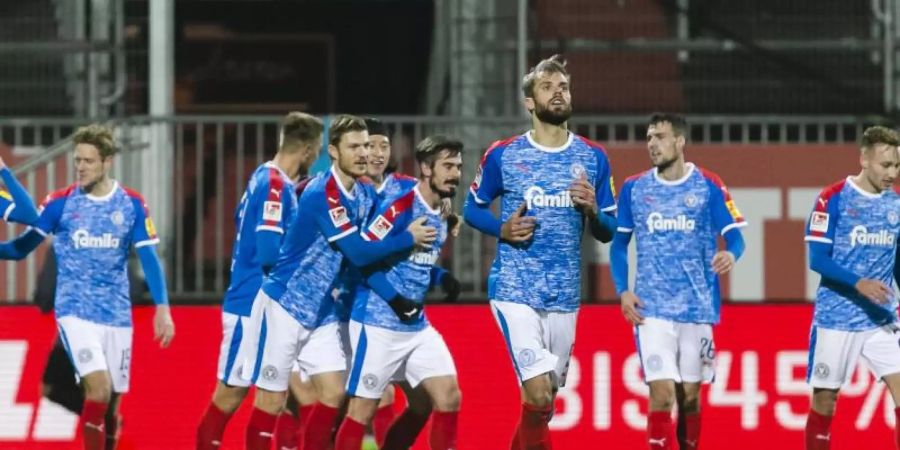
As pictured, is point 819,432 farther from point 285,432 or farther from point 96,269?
point 96,269

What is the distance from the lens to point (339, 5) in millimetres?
18547

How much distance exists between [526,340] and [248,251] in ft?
7.06

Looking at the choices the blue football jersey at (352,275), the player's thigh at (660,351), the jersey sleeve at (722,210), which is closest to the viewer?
the blue football jersey at (352,275)

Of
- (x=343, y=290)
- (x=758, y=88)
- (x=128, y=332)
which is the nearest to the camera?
(x=343, y=290)

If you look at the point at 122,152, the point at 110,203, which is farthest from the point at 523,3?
the point at 110,203

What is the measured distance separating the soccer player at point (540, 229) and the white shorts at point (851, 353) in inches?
78.2

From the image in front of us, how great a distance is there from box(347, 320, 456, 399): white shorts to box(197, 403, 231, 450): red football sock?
115cm

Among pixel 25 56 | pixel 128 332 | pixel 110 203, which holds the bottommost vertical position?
pixel 128 332

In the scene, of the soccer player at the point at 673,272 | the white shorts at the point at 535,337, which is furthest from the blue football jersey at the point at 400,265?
the soccer player at the point at 673,272

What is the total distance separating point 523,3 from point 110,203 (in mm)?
4621

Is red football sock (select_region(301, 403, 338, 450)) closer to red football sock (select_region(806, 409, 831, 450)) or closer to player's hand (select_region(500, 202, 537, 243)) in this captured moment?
player's hand (select_region(500, 202, 537, 243))

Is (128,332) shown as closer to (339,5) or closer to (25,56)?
(25,56)

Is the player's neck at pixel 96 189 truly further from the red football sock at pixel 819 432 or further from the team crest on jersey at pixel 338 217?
the red football sock at pixel 819 432

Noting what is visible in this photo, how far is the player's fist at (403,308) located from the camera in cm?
984
